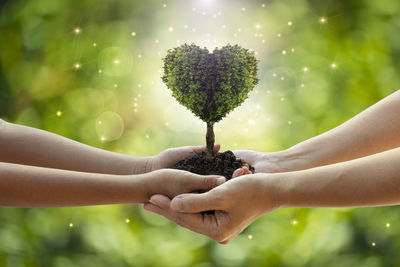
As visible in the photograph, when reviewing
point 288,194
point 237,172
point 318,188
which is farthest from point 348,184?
point 237,172

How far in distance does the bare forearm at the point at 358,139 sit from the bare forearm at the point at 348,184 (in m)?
0.39

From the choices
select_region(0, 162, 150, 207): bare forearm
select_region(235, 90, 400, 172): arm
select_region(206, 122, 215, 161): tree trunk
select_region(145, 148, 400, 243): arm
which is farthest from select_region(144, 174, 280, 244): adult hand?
select_region(235, 90, 400, 172): arm

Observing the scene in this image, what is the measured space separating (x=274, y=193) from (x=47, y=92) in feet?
4.34

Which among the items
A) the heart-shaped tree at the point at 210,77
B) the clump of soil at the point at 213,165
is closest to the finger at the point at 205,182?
the clump of soil at the point at 213,165

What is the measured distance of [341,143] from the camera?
175 centimetres

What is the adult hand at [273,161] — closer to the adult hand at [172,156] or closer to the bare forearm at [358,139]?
the bare forearm at [358,139]

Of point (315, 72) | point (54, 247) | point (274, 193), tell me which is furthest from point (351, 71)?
point (54, 247)

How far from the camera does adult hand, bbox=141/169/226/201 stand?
1488 mm

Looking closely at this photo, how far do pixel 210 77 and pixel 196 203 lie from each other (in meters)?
0.47

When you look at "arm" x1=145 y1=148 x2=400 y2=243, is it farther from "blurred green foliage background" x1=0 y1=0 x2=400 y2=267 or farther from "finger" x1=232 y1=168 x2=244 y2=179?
"blurred green foliage background" x1=0 y1=0 x2=400 y2=267

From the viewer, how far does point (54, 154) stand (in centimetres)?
176

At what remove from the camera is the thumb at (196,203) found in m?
1.40

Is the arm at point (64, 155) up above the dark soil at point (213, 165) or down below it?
above

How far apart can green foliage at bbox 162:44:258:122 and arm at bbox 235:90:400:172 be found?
17.0 inches
